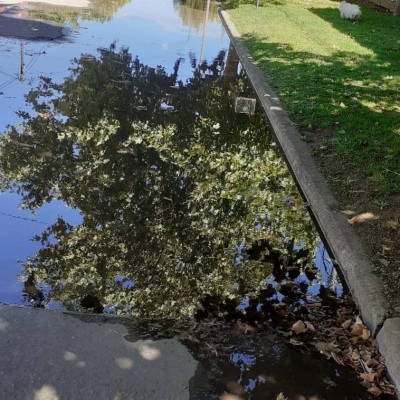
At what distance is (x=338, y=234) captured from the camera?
5.63 m

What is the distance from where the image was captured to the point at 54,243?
559cm

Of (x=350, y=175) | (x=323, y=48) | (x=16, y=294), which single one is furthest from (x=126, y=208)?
(x=323, y=48)

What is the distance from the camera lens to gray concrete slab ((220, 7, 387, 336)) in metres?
4.61

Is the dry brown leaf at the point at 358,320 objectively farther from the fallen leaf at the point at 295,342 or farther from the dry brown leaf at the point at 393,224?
the dry brown leaf at the point at 393,224

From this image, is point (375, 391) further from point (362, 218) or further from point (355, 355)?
point (362, 218)

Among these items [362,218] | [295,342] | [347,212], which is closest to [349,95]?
[347,212]

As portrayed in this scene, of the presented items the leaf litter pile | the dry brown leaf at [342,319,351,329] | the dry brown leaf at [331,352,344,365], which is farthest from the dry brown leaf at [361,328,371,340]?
the dry brown leaf at [331,352,344,365]

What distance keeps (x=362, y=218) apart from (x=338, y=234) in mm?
425

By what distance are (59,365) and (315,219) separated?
3601 mm

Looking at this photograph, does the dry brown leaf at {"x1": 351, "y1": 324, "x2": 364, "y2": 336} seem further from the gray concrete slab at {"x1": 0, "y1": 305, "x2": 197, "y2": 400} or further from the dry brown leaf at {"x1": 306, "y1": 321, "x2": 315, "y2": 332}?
the gray concrete slab at {"x1": 0, "y1": 305, "x2": 197, "y2": 400}

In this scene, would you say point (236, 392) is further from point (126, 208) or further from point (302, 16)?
point (302, 16)

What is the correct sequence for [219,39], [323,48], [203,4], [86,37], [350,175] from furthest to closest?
[203,4] < [219,39] < [86,37] < [323,48] < [350,175]

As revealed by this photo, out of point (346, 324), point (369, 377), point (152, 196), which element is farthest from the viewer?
point (152, 196)

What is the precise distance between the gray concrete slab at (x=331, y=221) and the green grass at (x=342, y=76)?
358 millimetres
